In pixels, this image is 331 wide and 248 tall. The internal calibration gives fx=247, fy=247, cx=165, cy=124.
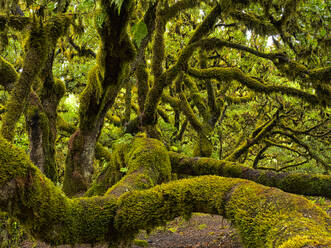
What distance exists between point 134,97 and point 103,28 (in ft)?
32.4

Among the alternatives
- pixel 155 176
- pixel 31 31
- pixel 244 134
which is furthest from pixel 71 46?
pixel 244 134

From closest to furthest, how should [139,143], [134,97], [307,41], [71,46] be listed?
[307,41]
[139,143]
[71,46]
[134,97]

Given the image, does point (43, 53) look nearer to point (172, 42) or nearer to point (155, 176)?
point (155, 176)

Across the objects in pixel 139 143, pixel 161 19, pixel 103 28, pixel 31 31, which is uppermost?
pixel 161 19

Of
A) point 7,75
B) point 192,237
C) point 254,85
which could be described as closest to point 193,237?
point 192,237

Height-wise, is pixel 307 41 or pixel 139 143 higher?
pixel 307 41

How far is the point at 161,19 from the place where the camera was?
693 centimetres

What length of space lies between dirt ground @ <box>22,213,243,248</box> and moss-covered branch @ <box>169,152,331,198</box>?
128 centimetres

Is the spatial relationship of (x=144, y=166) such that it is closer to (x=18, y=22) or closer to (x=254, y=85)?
(x=254, y=85)

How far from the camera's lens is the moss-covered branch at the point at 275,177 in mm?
5109

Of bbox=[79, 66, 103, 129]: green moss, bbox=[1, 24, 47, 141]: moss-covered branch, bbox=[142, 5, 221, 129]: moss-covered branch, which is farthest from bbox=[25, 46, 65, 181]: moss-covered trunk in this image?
bbox=[142, 5, 221, 129]: moss-covered branch

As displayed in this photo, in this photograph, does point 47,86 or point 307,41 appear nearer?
point 307,41

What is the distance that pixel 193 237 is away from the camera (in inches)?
296

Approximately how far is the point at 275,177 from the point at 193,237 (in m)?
3.42
